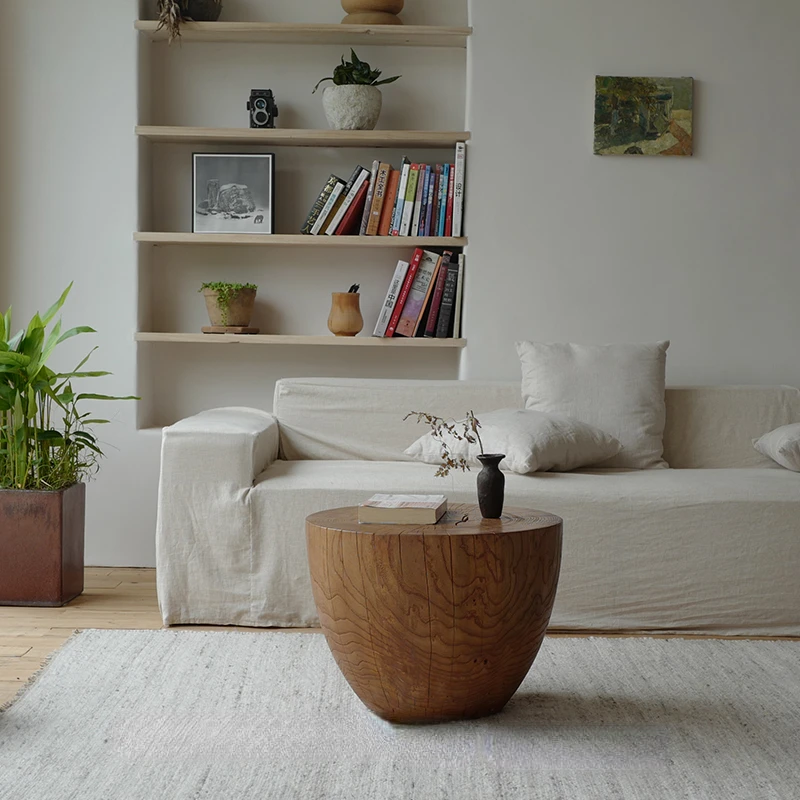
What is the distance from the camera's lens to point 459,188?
3.82 m

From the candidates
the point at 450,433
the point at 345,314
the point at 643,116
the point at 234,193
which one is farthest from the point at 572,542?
the point at 234,193

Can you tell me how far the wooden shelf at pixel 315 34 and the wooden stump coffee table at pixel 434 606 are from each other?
2.32 m

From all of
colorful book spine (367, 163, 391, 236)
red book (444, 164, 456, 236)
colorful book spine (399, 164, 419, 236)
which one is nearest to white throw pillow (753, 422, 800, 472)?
red book (444, 164, 456, 236)

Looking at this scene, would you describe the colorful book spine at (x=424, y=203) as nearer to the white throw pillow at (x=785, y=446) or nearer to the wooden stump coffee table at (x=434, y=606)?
the white throw pillow at (x=785, y=446)

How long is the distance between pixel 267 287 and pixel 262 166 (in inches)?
18.9

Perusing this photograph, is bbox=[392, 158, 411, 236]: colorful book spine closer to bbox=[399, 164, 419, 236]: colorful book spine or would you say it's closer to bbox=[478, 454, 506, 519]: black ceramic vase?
bbox=[399, 164, 419, 236]: colorful book spine

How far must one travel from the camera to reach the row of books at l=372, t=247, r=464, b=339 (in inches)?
152

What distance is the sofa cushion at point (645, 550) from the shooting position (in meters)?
2.96

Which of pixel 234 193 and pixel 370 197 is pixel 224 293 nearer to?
pixel 234 193

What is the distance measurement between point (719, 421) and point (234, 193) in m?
1.99

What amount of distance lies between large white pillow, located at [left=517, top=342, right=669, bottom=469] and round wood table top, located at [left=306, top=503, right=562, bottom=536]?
3.85ft

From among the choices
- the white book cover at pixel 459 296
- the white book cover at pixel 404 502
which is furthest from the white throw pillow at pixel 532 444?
the white book cover at pixel 404 502

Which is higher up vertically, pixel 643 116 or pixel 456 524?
pixel 643 116

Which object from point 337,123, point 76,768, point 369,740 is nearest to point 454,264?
point 337,123
